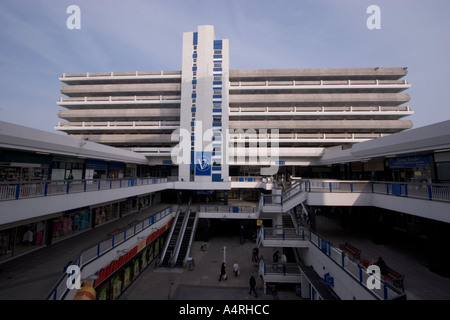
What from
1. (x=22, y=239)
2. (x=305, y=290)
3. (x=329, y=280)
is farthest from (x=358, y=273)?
(x=22, y=239)

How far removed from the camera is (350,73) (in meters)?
33.6

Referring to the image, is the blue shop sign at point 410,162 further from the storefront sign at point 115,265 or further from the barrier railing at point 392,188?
the storefront sign at point 115,265

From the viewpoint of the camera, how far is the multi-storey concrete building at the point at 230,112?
31.5 meters

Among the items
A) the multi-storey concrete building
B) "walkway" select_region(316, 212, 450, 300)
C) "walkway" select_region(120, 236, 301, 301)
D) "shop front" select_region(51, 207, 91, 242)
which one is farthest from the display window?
"walkway" select_region(316, 212, 450, 300)

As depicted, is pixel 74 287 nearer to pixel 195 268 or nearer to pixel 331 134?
pixel 195 268

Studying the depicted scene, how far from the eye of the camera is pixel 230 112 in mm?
33281

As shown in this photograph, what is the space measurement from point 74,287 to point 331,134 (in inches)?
1391

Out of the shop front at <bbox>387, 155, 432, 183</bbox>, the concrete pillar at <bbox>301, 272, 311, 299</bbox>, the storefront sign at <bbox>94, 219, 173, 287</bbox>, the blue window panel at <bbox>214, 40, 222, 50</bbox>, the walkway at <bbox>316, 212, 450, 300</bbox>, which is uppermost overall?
the blue window panel at <bbox>214, 40, 222, 50</bbox>

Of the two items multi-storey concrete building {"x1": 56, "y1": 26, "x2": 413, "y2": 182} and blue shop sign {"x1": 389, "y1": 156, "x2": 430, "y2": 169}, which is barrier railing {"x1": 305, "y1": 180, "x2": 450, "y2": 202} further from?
multi-storey concrete building {"x1": 56, "y1": 26, "x2": 413, "y2": 182}

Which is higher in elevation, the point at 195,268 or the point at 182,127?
the point at 182,127

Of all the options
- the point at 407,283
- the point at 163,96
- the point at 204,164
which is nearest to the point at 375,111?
the point at 204,164

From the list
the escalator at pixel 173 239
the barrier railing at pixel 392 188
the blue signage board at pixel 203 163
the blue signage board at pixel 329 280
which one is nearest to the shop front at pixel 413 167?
the barrier railing at pixel 392 188

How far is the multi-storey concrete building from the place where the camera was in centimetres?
3145

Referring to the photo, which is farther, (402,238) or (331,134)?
(331,134)
